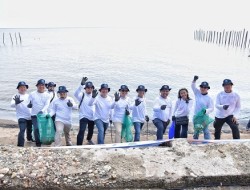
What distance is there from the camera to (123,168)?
419 centimetres

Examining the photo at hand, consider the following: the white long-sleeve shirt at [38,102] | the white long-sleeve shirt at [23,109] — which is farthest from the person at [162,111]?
the white long-sleeve shirt at [23,109]

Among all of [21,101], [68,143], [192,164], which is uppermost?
[21,101]

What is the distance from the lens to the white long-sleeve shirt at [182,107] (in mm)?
7875

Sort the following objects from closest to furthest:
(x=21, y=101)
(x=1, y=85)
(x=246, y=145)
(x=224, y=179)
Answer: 1. (x=224, y=179)
2. (x=246, y=145)
3. (x=21, y=101)
4. (x=1, y=85)

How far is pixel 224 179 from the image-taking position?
413cm

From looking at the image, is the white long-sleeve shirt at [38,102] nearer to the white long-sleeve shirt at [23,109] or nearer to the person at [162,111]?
the white long-sleeve shirt at [23,109]

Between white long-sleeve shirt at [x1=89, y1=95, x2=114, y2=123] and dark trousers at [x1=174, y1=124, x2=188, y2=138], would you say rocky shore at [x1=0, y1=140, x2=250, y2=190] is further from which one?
dark trousers at [x1=174, y1=124, x2=188, y2=138]

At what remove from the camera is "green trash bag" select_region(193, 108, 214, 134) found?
772cm

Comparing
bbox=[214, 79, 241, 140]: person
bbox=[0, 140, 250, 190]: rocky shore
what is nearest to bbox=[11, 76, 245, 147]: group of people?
bbox=[214, 79, 241, 140]: person

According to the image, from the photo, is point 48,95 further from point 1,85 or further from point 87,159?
point 1,85

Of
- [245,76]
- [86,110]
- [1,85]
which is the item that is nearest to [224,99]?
[86,110]

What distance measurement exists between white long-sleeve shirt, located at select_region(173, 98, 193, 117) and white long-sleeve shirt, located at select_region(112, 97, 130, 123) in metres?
1.33

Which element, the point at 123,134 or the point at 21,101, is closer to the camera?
the point at 21,101

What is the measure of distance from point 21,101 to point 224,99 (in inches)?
203
